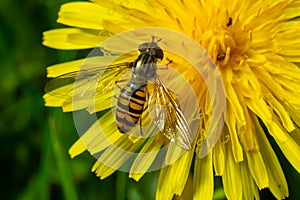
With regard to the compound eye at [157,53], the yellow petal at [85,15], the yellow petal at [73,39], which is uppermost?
the yellow petal at [85,15]

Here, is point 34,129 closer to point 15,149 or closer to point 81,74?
point 15,149

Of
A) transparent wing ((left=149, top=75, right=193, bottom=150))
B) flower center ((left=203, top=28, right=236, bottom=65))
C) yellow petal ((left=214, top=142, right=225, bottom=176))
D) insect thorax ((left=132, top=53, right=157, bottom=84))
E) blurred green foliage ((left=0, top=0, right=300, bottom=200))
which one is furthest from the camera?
blurred green foliage ((left=0, top=0, right=300, bottom=200))

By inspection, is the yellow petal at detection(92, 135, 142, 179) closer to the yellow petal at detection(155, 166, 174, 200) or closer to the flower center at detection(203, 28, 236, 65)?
the yellow petal at detection(155, 166, 174, 200)

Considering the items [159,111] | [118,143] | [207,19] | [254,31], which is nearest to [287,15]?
[254,31]

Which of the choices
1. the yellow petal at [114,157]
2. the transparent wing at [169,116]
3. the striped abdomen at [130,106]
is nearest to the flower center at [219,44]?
the transparent wing at [169,116]

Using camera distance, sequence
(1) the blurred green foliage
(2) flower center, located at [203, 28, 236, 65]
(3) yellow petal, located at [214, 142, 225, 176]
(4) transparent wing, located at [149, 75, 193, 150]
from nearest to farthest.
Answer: (4) transparent wing, located at [149, 75, 193, 150] → (3) yellow petal, located at [214, 142, 225, 176] → (2) flower center, located at [203, 28, 236, 65] → (1) the blurred green foliage

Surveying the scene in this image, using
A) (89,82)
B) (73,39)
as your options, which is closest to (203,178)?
(89,82)

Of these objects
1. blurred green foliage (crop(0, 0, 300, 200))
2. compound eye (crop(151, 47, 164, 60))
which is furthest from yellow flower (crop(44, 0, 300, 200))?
blurred green foliage (crop(0, 0, 300, 200))

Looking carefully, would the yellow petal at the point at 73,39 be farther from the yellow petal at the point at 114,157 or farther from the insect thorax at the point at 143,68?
the yellow petal at the point at 114,157
